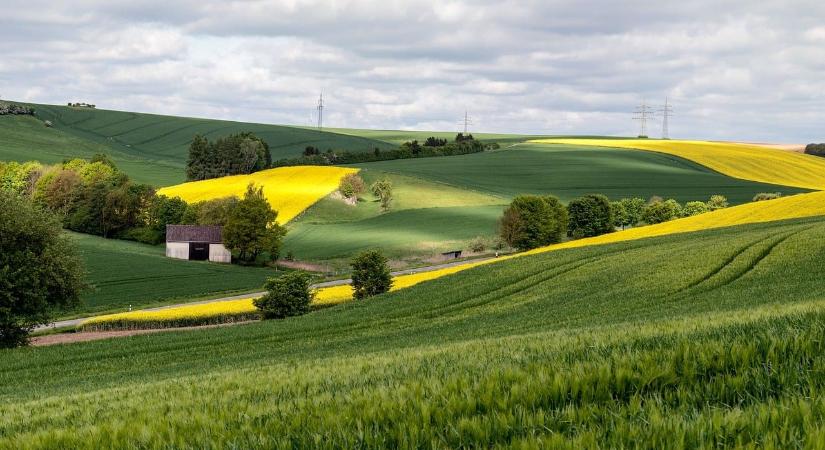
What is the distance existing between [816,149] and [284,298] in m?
165

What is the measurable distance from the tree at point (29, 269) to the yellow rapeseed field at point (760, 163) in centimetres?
12851

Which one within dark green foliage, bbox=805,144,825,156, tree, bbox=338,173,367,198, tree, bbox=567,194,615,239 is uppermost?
dark green foliage, bbox=805,144,825,156

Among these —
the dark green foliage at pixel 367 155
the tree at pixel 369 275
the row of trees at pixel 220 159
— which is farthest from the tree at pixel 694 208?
the row of trees at pixel 220 159

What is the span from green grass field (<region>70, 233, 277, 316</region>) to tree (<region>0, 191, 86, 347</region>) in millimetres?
21872

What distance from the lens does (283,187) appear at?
452 feet

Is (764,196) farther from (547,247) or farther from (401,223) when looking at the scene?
(401,223)

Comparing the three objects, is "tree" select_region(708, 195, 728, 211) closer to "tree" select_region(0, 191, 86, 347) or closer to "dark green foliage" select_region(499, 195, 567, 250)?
"dark green foliage" select_region(499, 195, 567, 250)

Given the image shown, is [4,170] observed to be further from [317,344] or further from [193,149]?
[317,344]

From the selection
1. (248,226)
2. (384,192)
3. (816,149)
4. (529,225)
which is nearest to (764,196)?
(529,225)

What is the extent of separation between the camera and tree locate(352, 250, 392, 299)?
200 feet

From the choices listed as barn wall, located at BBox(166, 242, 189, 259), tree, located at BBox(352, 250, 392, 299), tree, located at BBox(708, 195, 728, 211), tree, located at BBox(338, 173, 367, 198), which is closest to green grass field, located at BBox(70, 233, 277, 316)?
barn wall, located at BBox(166, 242, 189, 259)

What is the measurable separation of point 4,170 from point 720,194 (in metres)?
130

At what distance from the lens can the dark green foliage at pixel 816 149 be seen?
181 metres

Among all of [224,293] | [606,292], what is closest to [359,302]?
[606,292]
